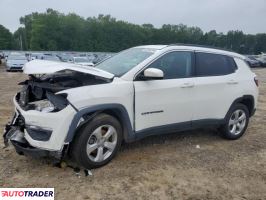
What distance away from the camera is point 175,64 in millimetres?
5332

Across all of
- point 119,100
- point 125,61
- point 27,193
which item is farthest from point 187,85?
point 27,193

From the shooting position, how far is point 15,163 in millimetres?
4723

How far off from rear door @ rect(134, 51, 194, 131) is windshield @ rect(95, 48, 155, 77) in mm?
248

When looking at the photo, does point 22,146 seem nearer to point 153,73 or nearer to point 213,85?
point 153,73

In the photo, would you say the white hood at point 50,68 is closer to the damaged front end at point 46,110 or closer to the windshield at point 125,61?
the damaged front end at point 46,110

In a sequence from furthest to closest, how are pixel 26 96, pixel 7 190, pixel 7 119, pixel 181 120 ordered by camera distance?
pixel 7 119, pixel 181 120, pixel 26 96, pixel 7 190

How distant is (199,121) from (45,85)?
8.72 ft

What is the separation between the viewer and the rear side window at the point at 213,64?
5652 mm

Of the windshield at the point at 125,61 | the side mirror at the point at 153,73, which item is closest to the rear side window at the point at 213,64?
the windshield at the point at 125,61

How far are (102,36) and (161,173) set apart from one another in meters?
104

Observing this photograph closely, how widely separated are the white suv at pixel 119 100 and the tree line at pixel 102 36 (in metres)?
93.4

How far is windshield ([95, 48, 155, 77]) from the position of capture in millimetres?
5043

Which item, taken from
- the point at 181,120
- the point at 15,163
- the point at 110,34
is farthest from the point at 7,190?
the point at 110,34

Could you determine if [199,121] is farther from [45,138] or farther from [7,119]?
[7,119]
